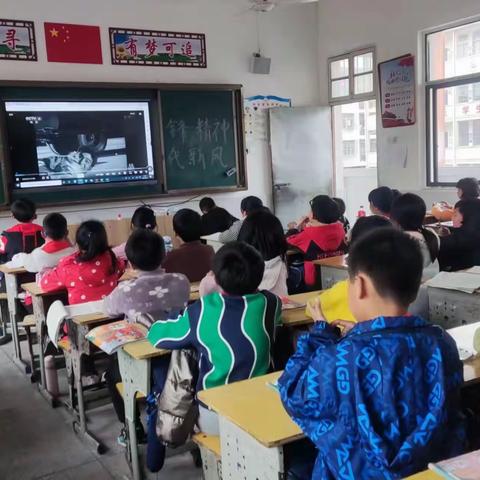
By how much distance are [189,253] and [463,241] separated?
Answer: 6.05ft

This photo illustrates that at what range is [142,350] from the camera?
1.92 metres

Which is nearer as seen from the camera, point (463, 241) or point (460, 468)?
point (460, 468)

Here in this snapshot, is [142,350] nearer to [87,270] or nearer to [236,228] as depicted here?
[87,270]

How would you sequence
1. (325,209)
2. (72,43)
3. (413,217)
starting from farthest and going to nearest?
(72,43)
(325,209)
(413,217)

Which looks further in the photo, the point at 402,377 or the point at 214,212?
the point at 214,212

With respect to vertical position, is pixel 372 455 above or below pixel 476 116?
below

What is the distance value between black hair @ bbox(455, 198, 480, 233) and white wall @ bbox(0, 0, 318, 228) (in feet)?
10.8

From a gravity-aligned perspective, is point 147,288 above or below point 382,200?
below

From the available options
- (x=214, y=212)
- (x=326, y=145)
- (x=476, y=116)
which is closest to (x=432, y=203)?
(x=476, y=116)

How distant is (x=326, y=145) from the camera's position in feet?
23.5

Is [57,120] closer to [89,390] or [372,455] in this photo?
[89,390]

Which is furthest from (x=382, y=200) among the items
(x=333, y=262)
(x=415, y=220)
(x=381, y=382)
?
(x=381, y=382)

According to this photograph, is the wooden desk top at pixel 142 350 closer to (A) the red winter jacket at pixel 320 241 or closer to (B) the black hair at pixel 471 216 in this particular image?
(A) the red winter jacket at pixel 320 241

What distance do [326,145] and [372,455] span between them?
20.6 ft
